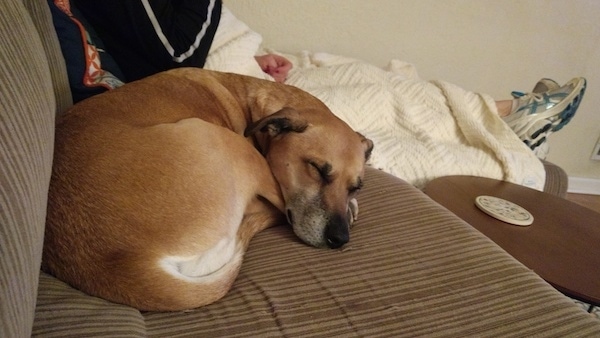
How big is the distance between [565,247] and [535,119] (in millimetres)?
1108

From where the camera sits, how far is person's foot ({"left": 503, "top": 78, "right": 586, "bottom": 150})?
7.52 ft

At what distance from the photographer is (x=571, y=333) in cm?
79

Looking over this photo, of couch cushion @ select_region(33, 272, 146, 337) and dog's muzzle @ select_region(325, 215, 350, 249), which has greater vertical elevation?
couch cushion @ select_region(33, 272, 146, 337)

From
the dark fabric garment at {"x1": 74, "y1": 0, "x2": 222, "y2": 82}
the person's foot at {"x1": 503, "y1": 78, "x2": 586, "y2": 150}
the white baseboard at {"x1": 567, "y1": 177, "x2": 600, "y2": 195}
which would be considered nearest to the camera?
the dark fabric garment at {"x1": 74, "y1": 0, "x2": 222, "y2": 82}

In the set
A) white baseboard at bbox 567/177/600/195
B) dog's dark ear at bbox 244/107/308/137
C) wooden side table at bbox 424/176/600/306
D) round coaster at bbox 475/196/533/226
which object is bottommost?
white baseboard at bbox 567/177/600/195

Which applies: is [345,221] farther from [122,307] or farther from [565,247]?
[565,247]

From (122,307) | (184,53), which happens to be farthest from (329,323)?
(184,53)

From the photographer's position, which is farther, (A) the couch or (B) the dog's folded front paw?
(B) the dog's folded front paw

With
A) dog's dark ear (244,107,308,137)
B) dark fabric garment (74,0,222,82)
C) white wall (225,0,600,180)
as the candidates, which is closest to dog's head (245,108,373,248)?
dog's dark ear (244,107,308,137)

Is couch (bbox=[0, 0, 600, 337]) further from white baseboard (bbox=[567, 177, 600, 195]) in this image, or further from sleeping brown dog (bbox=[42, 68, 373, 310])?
white baseboard (bbox=[567, 177, 600, 195])

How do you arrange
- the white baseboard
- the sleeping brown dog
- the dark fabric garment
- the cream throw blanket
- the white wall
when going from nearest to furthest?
1. the sleeping brown dog
2. the dark fabric garment
3. the cream throw blanket
4. the white wall
5. the white baseboard

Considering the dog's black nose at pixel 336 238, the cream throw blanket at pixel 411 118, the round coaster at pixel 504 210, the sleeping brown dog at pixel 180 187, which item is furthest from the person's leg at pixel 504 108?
the dog's black nose at pixel 336 238

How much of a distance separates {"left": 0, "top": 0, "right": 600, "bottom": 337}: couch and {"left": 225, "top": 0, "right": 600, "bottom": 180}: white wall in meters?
1.64

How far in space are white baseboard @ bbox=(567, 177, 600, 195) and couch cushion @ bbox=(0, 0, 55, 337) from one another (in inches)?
155
